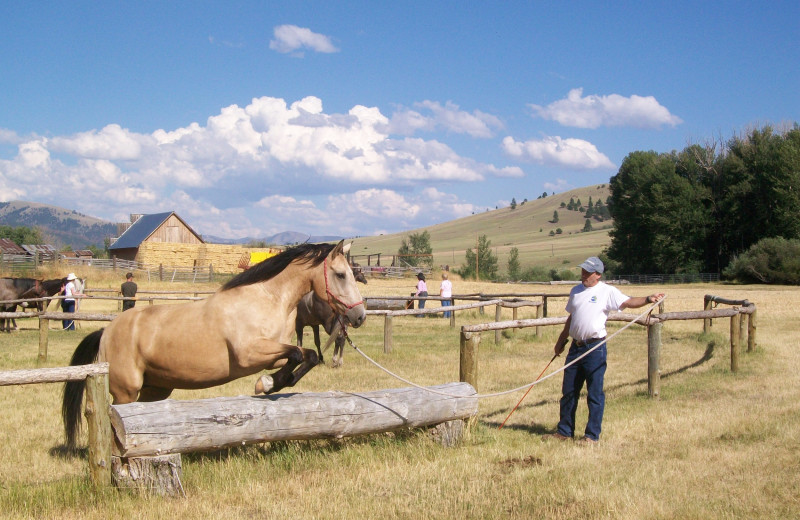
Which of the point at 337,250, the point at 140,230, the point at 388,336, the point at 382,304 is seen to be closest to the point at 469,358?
the point at 337,250

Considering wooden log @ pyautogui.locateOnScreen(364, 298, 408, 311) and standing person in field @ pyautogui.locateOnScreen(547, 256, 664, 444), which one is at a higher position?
standing person in field @ pyautogui.locateOnScreen(547, 256, 664, 444)

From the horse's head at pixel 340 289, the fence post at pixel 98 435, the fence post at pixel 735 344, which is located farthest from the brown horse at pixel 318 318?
the fence post at pixel 735 344

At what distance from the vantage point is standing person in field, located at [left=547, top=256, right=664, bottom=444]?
6.93 meters

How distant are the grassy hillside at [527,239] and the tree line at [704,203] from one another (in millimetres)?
29037

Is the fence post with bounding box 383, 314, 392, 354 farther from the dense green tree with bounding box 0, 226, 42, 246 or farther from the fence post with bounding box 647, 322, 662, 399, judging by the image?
the dense green tree with bounding box 0, 226, 42, 246

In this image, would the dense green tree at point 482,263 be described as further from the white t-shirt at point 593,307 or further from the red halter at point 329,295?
the red halter at point 329,295

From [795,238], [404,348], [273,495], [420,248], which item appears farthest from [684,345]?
[420,248]

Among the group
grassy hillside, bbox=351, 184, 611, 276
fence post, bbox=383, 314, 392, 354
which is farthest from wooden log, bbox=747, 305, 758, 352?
grassy hillside, bbox=351, 184, 611, 276

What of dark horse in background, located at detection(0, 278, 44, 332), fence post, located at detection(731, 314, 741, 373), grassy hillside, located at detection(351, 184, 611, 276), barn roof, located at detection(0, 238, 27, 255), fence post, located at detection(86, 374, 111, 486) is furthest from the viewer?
grassy hillside, located at detection(351, 184, 611, 276)

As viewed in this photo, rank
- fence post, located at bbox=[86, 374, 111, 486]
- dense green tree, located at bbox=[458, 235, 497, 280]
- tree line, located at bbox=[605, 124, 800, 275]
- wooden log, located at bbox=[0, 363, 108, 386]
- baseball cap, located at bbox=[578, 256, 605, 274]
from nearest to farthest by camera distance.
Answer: wooden log, located at bbox=[0, 363, 108, 386], fence post, located at bbox=[86, 374, 111, 486], baseball cap, located at bbox=[578, 256, 605, 274], tree line, located at bbox=[605, 124, 800, 275], dense green tree, located at bbox=[458, 235, 497, 280]

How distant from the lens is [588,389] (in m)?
7.09

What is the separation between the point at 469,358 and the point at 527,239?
476 feet

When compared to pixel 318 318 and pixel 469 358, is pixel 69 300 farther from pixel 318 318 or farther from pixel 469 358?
pixel 469 358

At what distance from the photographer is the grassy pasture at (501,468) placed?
16.0 ft
